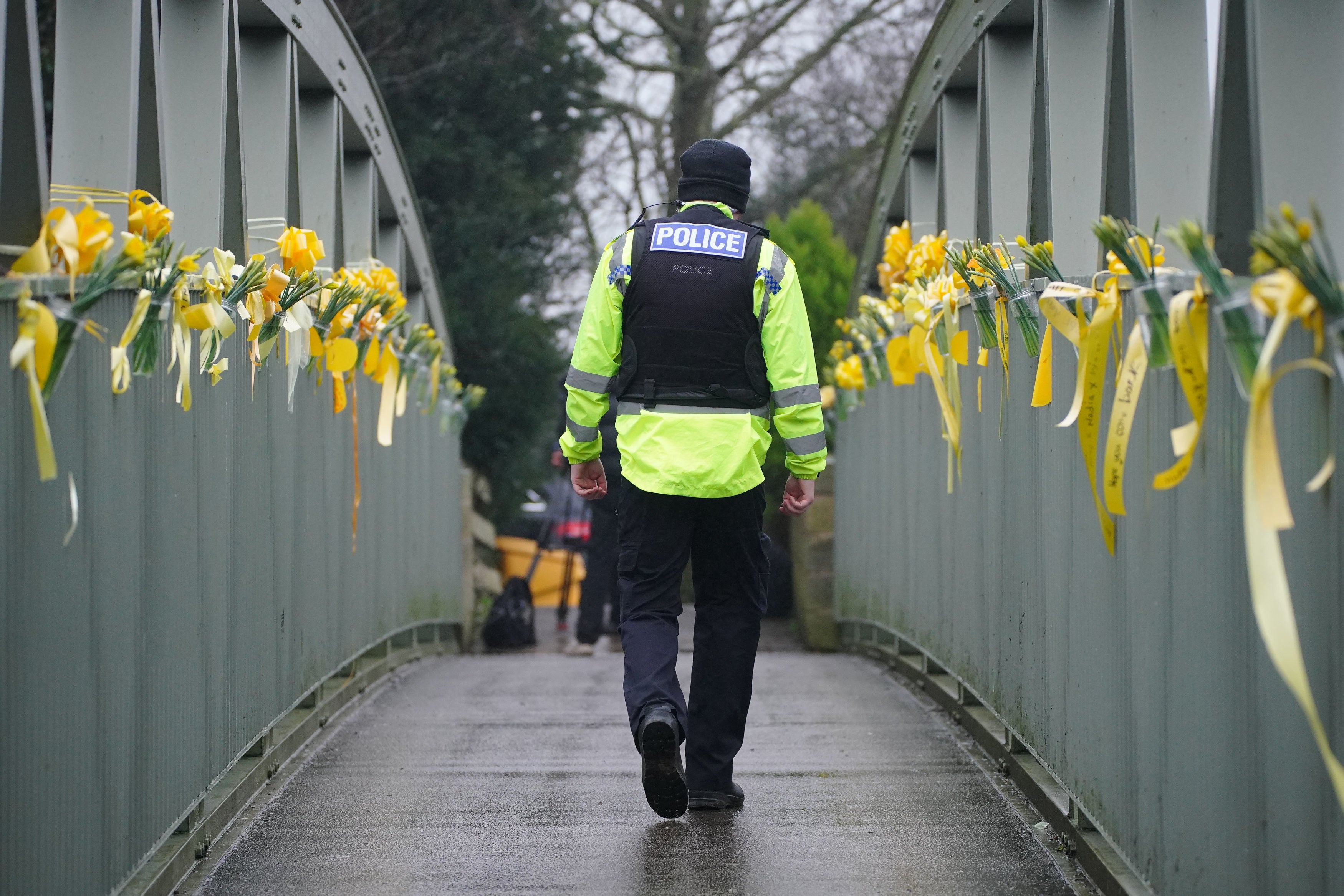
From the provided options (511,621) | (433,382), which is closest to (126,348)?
(433,382)

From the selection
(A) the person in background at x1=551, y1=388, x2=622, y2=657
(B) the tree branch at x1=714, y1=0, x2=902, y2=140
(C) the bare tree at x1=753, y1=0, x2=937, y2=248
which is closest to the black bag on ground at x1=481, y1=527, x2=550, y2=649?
(A) the person in background at x1=551, y1=388, x2=622, y2=657

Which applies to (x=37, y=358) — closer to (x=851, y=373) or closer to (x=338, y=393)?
(x=338, y=393)

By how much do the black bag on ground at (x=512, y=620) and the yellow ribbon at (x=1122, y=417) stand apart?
8.72 meters

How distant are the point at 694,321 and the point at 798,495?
550 millimetres

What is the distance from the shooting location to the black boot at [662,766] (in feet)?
12.5

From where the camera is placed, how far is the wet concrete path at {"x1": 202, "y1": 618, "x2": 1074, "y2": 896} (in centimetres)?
349

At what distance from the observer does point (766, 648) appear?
11.2m

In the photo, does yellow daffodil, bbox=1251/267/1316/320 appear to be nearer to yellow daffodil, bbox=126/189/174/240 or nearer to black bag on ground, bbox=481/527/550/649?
yellow daffodil, bbox=126/189/174/240

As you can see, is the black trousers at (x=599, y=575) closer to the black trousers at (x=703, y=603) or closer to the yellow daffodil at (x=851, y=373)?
the yellow daffodil at (x=851, y=373)

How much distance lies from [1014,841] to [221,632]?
2.06 meters

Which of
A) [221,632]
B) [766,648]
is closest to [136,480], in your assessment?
[221,632]

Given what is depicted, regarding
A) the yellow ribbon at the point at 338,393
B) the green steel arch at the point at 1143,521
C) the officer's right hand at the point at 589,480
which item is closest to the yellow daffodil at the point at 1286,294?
the green steel arch at the point at 1143,521

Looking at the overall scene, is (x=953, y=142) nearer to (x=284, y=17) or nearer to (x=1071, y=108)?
(x=1071, y=108)

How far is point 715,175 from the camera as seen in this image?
427 centimetres
